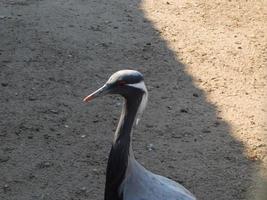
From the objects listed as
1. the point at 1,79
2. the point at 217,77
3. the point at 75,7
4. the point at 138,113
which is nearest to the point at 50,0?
the point at 75,7

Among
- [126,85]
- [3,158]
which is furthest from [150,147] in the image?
[126,85]

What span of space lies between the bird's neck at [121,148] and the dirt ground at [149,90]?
711 millimetres

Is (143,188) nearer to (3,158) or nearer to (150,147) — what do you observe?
(150,147)

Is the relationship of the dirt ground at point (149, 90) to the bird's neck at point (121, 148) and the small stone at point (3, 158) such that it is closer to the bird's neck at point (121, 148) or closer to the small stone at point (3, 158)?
the small stone at point (3, 158)

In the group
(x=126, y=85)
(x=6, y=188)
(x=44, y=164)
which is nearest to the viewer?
(x=126, y=85)

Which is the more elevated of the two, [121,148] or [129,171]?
[121,148]

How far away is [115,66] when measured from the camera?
5.10 meters

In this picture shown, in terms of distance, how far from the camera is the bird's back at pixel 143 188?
118 inches

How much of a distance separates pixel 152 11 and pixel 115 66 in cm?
122

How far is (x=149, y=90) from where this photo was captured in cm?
482

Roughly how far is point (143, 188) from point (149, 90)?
1.89 m

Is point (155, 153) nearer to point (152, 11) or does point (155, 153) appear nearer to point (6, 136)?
point (6, 136)

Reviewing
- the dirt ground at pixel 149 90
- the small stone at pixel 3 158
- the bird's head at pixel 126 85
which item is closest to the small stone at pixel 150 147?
the dirt ground at pixel 149 90

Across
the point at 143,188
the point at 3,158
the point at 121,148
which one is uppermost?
the point at 121,148
